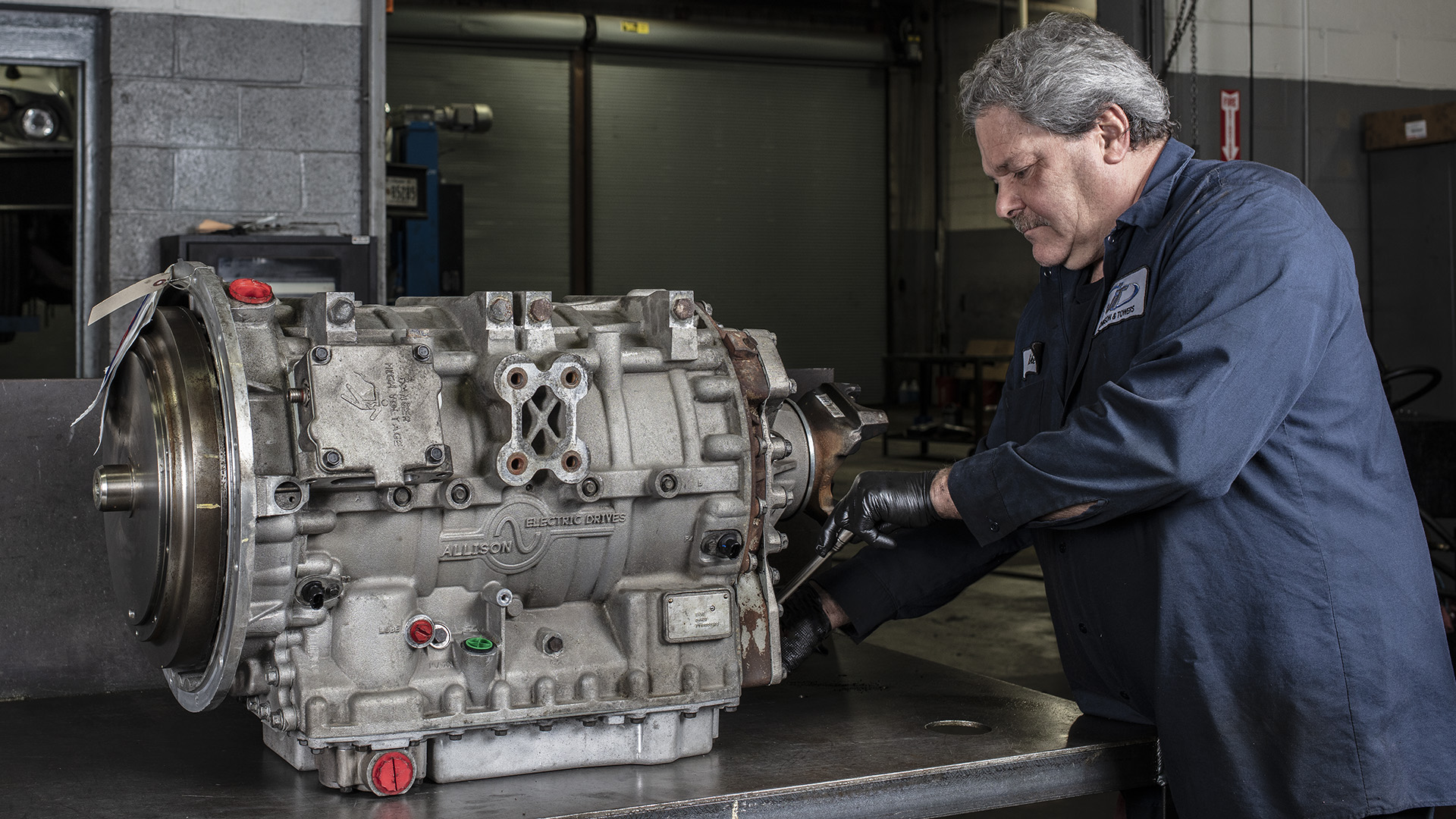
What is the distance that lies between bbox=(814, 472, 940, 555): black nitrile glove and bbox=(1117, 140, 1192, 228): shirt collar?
0.38 m

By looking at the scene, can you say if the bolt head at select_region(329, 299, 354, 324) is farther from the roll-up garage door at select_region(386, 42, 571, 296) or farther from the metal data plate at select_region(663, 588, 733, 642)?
the roll-up garage door at select_region(386, 42, 571, 296)

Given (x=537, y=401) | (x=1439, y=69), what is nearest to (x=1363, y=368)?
(x=537, y=401)

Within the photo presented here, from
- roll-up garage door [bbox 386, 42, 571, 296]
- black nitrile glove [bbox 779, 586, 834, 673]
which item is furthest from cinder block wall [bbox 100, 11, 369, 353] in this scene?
roll-up garage door [bbox 386, 42, 571, 296]

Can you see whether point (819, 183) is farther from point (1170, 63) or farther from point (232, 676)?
point (232, 676)

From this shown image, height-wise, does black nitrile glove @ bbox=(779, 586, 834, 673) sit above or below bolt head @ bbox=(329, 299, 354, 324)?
below

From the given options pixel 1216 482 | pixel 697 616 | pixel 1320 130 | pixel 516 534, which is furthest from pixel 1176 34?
pixel 516 534

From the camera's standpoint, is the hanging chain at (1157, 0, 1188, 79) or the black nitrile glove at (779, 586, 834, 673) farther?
the hanging chain at (1157, 0, 1188, 79)

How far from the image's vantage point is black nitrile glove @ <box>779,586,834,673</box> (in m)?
1.78

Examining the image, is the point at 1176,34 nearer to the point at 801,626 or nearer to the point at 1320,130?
the point at 1320,130

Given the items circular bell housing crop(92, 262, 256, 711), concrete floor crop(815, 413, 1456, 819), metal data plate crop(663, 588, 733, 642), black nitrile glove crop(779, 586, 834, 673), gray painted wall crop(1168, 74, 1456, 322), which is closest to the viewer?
circular bell housing crop(92, 262, 256, 711)

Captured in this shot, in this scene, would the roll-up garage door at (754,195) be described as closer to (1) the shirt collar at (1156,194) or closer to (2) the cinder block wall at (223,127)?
(2) the cinder block wall at (223,127)

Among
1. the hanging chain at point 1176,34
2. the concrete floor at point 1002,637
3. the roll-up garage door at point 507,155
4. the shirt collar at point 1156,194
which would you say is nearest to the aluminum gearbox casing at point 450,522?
the shirt collar at point 1156,194

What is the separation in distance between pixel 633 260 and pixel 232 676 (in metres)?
9.56

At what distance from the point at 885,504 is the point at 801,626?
0.31 metres
